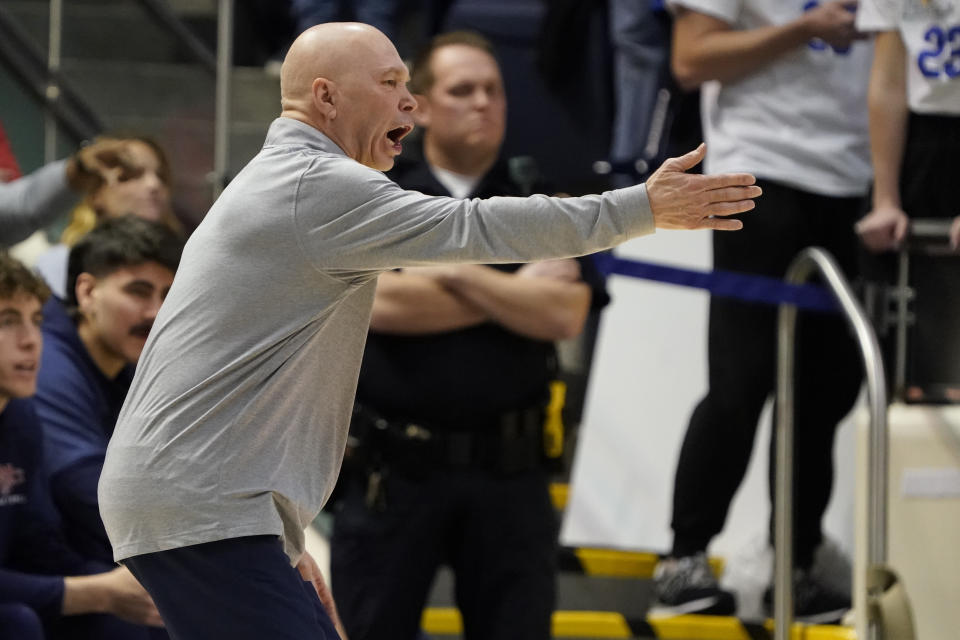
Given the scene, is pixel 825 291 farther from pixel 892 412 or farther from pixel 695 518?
pixel 695 518

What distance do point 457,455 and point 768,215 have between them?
0.98m

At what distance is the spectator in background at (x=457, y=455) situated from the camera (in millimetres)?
3041

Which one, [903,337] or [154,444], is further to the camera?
[903,337]

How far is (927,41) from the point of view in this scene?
338 cm

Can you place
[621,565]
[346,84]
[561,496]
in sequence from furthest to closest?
1. [561,496]
2. [621,565]
3. [346,84]

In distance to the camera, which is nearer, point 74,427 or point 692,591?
point 74,427

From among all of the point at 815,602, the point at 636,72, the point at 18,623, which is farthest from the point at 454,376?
the point at 636,72

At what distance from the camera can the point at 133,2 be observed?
5828mm

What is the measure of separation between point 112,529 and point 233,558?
176mm

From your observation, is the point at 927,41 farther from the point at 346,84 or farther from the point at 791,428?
the point at 346,84

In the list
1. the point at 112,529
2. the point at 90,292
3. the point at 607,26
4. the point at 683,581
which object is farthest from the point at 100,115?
the point at 112,529

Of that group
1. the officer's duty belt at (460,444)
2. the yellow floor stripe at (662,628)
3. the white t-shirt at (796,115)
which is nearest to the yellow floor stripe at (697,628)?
the yellow floor stripe at (662,628)

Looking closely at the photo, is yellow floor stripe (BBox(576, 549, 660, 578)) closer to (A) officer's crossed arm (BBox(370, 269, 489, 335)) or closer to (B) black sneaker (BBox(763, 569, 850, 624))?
(B) black sneaker (BBox(763, 569, 850, 624))

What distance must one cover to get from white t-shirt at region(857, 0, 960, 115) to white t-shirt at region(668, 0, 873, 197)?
0.55 feet
